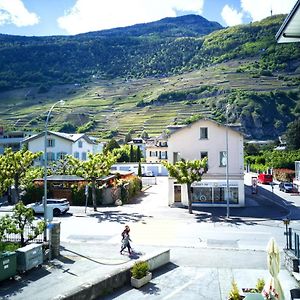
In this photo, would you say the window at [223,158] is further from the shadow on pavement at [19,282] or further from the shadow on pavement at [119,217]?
the shadow on pavement at [19,282]

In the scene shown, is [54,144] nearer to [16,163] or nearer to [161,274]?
[16,163]

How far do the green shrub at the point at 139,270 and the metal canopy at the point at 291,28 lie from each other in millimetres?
12973

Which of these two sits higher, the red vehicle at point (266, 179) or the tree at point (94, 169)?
the tree at point (94, 169)

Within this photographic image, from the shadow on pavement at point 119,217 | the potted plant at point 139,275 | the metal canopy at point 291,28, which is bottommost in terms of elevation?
the potted plant at point 139,275

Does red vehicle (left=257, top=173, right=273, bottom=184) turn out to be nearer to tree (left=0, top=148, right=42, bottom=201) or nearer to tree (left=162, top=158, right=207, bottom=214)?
tree (left=162, top=158, right=207, bottom=214)

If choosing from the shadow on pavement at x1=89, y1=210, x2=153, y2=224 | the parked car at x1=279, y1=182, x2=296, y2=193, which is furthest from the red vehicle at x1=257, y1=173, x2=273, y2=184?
the shadow on pavement at x1=89, y1=210, x2=153, y2=224

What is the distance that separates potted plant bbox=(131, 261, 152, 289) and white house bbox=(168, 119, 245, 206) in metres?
23.4

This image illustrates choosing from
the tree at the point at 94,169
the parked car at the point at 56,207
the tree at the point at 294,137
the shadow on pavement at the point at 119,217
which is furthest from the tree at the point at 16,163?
the tree at the point at 294,137

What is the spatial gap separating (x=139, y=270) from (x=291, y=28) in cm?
1357

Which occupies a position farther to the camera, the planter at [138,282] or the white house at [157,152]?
the white house at [157,152]

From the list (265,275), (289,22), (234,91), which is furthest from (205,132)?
(234,91)

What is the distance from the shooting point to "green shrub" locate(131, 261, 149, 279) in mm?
17516

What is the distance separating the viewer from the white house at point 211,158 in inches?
1596

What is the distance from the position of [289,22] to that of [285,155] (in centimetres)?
7245
